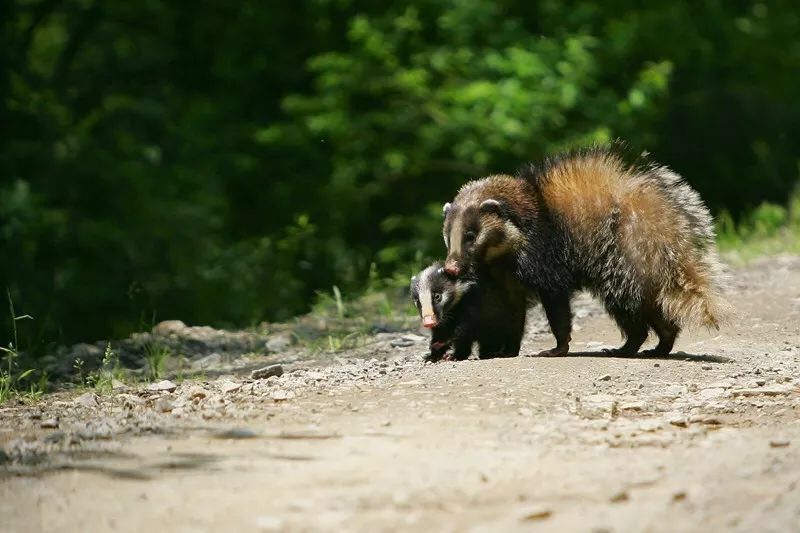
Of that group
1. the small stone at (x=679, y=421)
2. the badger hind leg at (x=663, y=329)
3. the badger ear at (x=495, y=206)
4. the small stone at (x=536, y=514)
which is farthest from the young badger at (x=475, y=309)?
the small stone at (x=536, y=514)

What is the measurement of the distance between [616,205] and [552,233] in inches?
17.6

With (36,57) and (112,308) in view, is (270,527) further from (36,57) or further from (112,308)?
(36,57)

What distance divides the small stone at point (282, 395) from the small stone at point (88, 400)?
100 cm

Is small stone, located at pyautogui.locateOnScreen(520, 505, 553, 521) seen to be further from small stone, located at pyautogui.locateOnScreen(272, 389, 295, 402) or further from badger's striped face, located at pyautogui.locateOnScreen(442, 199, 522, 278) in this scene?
badger's striped face, located at pyautogui.locateOnScreen(442, 199, 522, 278)

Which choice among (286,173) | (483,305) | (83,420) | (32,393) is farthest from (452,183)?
(83,420)

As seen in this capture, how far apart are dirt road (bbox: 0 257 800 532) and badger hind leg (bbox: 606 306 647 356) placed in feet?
1.47

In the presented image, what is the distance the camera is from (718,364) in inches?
304

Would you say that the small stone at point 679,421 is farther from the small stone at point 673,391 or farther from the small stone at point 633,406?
the small stone at point 673,391

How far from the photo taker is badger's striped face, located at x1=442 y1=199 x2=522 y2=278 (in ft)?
26.8

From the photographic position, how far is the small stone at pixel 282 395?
257 inches

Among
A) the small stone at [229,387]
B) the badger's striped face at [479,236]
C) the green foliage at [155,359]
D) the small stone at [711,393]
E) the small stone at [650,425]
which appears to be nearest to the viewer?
the small stone at [650,425]

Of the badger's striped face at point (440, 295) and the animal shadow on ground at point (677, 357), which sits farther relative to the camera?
the badger's striped face at point (440, 295)

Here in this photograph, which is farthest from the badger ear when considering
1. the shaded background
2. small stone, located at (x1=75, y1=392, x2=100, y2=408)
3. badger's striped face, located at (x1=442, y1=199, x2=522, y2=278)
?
the shaded background

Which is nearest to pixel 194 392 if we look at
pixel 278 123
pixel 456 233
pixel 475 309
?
pixel 475 309
